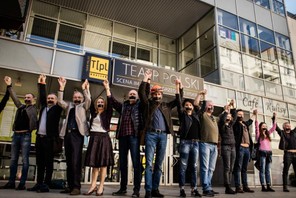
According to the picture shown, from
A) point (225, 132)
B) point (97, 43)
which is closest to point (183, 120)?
point (225, 132)

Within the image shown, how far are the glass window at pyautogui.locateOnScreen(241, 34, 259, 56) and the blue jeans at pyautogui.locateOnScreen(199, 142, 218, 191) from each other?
28.4 ft

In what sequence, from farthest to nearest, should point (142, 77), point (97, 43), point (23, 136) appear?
point (97, 43) < point (142, 77) < point (23, 136)

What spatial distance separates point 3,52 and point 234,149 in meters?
7.07

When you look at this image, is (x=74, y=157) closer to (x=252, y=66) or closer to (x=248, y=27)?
(x=252, y=66)

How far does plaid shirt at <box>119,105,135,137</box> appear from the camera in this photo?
13.7ft

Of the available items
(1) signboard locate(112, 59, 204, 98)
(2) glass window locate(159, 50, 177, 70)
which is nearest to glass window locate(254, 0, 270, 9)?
(2) glass window locate(159, 50, 177, 70)

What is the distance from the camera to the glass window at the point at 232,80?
426 inches

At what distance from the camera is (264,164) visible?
21.3ft

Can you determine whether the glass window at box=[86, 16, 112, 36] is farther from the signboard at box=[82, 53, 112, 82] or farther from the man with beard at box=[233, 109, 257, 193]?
the man with beard at box=[233, 109, 257, 193]

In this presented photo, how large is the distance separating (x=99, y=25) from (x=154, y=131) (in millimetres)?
9578

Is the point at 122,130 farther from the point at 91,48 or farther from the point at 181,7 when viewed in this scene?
the point at 181,7

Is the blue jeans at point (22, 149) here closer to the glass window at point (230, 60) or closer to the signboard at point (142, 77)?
the signboard at point (142, 77)

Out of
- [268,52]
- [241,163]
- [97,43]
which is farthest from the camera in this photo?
[268,52]

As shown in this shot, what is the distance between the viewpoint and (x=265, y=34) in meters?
13.4
